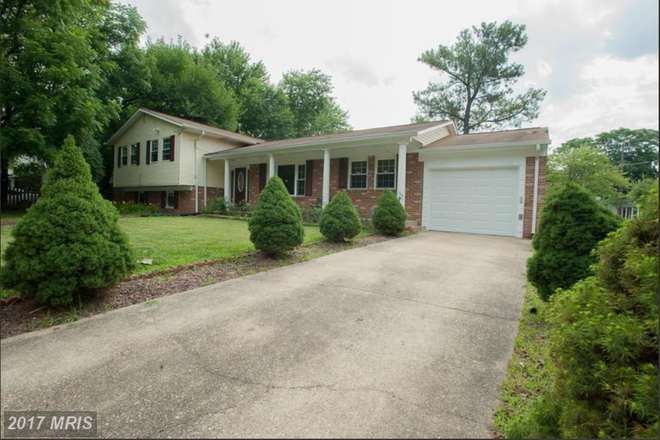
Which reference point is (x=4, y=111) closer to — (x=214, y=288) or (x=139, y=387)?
(x=214, y=288)

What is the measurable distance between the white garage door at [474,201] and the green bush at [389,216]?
2692 millimetres

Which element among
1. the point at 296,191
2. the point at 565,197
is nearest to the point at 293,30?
the point at 565,197

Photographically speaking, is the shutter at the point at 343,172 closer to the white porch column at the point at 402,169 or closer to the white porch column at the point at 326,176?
the white porch column at the point at 326,176

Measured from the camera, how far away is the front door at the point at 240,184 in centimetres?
1598

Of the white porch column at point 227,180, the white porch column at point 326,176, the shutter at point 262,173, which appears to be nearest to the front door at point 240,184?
the white porch column at point 227,180

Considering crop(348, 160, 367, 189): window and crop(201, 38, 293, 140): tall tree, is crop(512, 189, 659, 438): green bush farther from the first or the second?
crop(201, 38, 293, 140): tall tree

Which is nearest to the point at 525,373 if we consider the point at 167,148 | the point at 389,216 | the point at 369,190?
the point at 389,216

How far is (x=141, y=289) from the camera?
3.90m

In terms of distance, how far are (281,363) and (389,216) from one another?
6.82m

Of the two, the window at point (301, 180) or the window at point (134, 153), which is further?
the window at point (134, 153)

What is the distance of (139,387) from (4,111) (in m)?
13.8

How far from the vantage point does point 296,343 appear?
254 centimetres

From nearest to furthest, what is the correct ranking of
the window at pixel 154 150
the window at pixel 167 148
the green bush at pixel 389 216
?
the green bush at pixel 389 216
the window at pixel 167 148
the window at pixel 154 150

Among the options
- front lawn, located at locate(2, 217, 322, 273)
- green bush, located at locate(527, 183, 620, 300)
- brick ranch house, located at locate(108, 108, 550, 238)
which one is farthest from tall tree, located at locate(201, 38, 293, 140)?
green bush, located at locate(527, 183, 620, 300)
